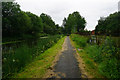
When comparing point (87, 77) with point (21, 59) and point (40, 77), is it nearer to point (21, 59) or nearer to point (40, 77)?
point (40, 77)

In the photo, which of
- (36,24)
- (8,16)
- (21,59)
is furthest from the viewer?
(36,24)

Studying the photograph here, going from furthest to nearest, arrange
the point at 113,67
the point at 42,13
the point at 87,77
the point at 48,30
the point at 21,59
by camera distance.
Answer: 1. the point at 42,13
2. the point at 48,30
3. the point at 21,59
4. the point at 87,77
5. the point at 113,67

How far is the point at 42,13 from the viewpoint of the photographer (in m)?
64.0

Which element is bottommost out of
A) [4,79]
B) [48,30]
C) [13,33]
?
[4,79]

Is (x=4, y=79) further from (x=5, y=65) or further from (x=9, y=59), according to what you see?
(x=9, y=59)

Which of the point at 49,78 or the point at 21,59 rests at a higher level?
the point at 21,59

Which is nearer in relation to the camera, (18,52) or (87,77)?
(87,77)

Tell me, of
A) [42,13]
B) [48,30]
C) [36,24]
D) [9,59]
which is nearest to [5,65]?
[9,59]

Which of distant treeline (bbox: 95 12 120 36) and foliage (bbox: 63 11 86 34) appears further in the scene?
foliage (bbox: 63 11 86 34)

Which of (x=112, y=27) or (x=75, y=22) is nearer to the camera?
(x=112, y=27)

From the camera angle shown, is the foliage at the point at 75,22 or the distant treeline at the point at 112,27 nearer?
the distant treeline at the point at 112,27

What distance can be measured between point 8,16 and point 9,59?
27.2 meters

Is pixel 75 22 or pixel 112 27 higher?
pixel 75 22

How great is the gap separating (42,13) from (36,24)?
31.1 metres
